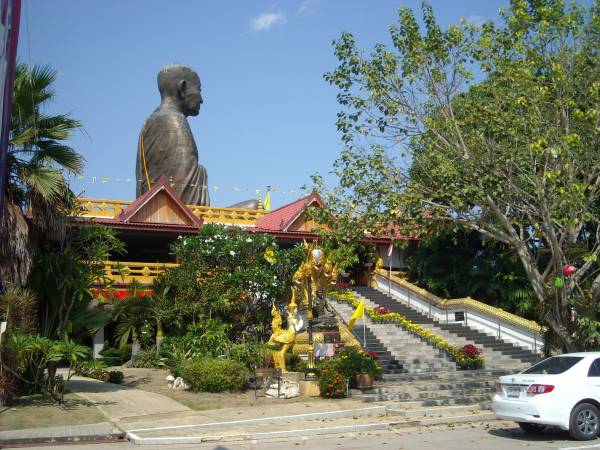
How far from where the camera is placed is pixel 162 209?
100ft

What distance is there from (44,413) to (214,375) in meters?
4.54

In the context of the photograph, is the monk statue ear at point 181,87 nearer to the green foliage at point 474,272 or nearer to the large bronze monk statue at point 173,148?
the large bronze monk statue at point 173,148

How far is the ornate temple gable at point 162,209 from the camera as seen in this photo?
30.2 metres

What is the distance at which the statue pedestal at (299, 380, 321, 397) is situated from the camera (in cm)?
1733

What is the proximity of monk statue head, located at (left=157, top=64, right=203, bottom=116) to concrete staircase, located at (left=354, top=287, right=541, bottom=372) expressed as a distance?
18.1 meters

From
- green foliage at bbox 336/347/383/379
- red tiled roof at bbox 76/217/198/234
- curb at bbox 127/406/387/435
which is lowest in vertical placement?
curb at bbox 127/406/387/435

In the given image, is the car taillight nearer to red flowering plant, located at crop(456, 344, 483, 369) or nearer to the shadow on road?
the shadow on road

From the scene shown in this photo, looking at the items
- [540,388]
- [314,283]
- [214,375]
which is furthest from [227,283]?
[540,388]

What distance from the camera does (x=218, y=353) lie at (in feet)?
70.8

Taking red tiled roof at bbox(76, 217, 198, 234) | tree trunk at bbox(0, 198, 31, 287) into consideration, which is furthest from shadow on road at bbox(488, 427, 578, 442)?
red tiled roof at bbox(76, 217, 198, 234)

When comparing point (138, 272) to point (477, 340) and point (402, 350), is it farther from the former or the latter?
point (477, 340)

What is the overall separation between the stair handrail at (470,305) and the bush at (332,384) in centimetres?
954

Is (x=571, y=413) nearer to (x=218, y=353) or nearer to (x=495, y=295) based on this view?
(x=218, y=353)

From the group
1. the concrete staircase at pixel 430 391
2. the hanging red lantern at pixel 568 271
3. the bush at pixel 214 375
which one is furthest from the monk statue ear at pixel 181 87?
the hanging red lantern at pixel 568 271
